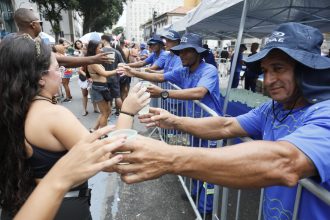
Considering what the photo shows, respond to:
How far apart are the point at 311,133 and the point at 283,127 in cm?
42

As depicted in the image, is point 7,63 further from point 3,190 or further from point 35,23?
point 35,23

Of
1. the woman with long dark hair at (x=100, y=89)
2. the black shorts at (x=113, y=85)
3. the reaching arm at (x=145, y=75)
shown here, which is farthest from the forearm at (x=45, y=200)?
the black shorts at (x=113, y=85)

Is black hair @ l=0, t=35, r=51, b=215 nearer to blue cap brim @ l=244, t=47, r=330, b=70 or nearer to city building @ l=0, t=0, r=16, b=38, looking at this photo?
blue cap brim @ l=244, t=47, r=330, b=70

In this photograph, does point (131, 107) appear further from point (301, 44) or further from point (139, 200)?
point (139, 200)

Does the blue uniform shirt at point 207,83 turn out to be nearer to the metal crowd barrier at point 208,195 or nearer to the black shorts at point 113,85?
the metal crowd barrier at point 208,195

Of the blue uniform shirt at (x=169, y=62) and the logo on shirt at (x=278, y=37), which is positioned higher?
the logo on shirt at (x=278, y=37)

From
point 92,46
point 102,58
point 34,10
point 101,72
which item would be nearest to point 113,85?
point 101,72

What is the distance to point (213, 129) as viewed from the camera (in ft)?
7.31

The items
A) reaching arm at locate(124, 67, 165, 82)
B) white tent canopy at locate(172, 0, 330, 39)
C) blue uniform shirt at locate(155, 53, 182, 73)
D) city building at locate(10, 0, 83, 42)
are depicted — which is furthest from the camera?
city building at locate(10, 0, 83, 42)

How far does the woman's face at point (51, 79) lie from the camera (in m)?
1.67

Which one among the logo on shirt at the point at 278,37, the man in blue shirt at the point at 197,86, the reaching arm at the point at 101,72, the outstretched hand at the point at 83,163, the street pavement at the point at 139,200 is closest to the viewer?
the outstretched hand at the point at 83,163

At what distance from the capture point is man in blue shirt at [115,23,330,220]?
1086 millimetres

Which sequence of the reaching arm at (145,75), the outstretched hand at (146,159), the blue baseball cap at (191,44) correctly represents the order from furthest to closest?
1. the reaching arm at (145,75)
2. the blue baseball cap at (191,44)
3. the outstretched hand at (146,159)

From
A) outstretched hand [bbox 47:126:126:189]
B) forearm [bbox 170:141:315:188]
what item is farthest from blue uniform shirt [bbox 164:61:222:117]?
outstretched hand [bbox 47:126:126:189]
